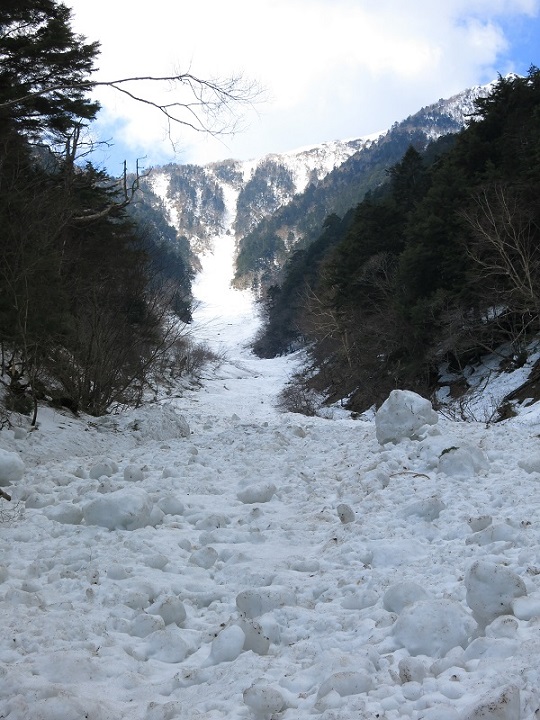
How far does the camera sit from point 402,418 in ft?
25.1

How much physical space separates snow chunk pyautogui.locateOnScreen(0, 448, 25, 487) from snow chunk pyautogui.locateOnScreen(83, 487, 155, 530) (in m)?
1.49

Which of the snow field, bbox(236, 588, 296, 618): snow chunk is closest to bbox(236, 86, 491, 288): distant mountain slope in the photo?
the snow field

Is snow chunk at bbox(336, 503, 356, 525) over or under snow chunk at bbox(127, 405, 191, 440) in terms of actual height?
over

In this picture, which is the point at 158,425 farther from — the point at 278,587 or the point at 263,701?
the point at 263,701

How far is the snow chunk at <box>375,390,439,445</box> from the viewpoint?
24.9 feet

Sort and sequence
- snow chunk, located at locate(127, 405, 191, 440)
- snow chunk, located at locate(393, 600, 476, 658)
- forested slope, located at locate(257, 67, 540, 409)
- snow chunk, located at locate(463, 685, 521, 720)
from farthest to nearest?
forested slope, located at locate(257, 67, 540, 409) < snow chunk, located at locate(127, 405, 191, 440) < snow chunk, located at locate(393, 600, 476, 658) < snow chunk, located at locate(463, 685, 521, 720)

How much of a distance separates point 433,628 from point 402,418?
5.10 m

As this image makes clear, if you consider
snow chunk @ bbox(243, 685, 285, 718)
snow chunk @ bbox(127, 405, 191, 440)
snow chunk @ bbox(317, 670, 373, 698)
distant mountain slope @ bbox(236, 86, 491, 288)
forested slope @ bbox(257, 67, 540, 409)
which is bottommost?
snow chunk @ bbox(127, 405, 191, 440)

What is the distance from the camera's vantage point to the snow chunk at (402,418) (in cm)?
758

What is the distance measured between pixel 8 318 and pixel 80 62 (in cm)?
807

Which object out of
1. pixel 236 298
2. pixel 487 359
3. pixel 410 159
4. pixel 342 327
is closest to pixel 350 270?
pixel 342 327

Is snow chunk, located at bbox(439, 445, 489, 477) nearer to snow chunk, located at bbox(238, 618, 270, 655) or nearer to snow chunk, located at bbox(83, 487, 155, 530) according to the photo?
snow chunk, located at bbox(83, 487, 155, 530)

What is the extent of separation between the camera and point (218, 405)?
2678 cm

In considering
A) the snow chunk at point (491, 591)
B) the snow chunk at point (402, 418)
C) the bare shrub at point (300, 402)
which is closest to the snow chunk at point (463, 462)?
the snow chunk at point (402, 418)
